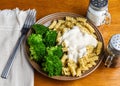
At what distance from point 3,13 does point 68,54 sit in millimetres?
338

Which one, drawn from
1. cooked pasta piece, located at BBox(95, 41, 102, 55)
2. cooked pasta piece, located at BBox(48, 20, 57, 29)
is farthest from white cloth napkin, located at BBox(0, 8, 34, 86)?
cooked pasta piece, located at BBox(95, 41, 102, 55)

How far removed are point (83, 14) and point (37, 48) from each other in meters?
0.28

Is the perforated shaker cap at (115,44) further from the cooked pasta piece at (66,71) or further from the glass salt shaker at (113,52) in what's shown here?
the cooked pasta piece at (66,71)

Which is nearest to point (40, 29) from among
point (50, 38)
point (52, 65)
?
point (50, 38)

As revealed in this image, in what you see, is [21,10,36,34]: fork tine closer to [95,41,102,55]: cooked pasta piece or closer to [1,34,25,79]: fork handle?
[1,34,25,79]: fork handle

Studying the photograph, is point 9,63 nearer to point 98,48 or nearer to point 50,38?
point 50,38

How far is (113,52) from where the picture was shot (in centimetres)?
90

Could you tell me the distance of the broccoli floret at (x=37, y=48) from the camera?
0.91 metres

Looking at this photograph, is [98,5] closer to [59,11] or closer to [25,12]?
[59,11]

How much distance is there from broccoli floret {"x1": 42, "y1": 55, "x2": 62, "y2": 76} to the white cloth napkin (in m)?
0.08

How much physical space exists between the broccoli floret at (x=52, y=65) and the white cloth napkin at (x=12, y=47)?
3.0 inches

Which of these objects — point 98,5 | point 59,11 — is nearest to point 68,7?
point 59,11

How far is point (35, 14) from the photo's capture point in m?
1.08

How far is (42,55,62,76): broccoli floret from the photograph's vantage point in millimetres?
868
